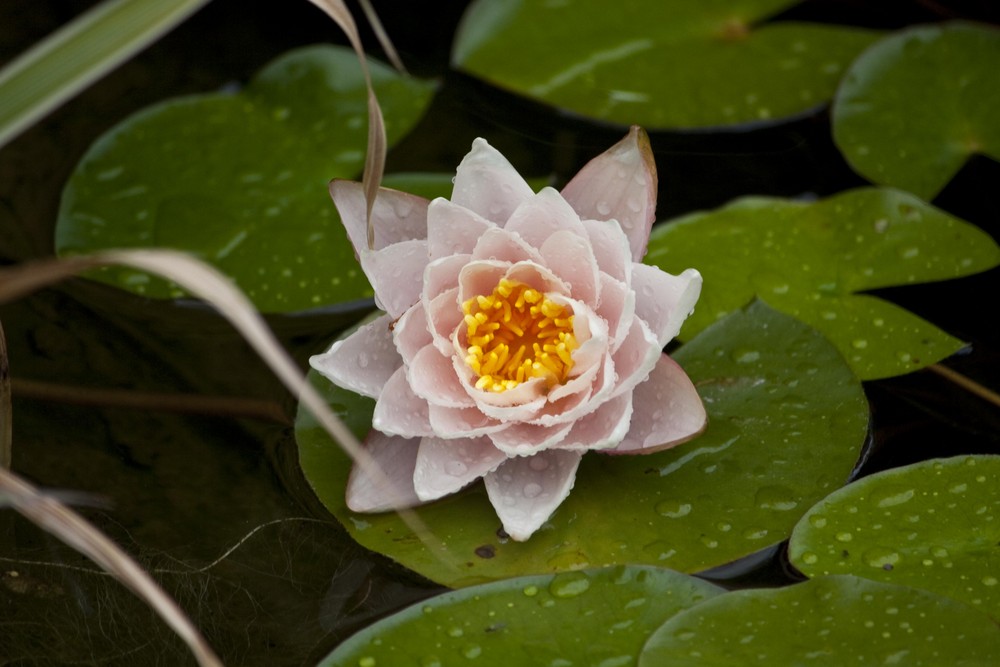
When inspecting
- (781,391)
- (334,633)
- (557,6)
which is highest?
(557,6)

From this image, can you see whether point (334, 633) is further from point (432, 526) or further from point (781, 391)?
point (781, 391)

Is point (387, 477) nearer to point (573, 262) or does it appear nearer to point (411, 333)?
point (411, 333)

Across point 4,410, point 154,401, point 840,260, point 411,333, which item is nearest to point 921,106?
point 840,260

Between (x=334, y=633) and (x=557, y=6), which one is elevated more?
(x=557, y=6)

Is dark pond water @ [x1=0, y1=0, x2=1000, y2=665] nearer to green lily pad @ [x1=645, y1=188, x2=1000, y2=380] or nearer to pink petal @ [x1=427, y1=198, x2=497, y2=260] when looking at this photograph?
green lily pad @ [x1=645, y1=188, x2=1000, y2=380]

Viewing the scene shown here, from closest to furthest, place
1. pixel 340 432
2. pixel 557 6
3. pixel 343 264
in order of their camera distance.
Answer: pixel 340 432
pixel 343 264
pixel 557 6

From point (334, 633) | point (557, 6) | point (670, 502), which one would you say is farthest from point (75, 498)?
point (557, 6)

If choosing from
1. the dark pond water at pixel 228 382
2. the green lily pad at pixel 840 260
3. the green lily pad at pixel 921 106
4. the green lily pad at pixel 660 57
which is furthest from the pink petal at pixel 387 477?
the green lily pad at pixel 921 106

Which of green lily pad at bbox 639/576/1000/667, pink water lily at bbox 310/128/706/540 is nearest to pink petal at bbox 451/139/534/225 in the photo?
pink water lily at bbox 310/128/706/540
